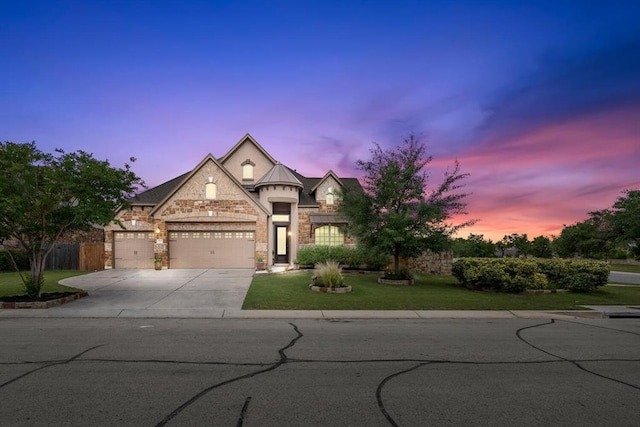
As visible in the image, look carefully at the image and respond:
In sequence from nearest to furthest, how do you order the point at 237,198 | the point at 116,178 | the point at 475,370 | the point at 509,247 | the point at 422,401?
1. the point at 422,401
2. the point at 475,370
3. the point at 116,178
4. the point at 237,198
5. the point at 509,247

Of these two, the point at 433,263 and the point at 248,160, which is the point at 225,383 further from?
the point at 248,160

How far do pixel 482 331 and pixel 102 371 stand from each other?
831cm

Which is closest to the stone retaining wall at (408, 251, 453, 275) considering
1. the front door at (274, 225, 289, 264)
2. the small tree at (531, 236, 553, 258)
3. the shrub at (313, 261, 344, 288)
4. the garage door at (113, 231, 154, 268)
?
the front door at (274, 225, 289, 264)

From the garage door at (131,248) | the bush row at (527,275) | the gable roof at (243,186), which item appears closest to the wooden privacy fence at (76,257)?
the garage door at (131,248)

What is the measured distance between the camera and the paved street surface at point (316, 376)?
456cm

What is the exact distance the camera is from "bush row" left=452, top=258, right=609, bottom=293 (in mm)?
16094

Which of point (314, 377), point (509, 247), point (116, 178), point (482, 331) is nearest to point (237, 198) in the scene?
point (116, 178)

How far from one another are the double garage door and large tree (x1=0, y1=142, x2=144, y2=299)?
10.5 metres

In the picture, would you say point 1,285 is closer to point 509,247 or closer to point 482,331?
point 482,331

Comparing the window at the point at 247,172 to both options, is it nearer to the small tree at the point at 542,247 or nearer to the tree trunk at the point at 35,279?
the tree trunk at the point at 35,279

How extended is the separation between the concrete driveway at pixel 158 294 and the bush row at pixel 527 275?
1019 cm

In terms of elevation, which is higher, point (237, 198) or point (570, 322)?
point (237, 198)

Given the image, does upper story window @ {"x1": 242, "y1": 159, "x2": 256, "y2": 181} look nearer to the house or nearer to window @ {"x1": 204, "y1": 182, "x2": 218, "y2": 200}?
the house

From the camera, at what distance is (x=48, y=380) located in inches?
223
